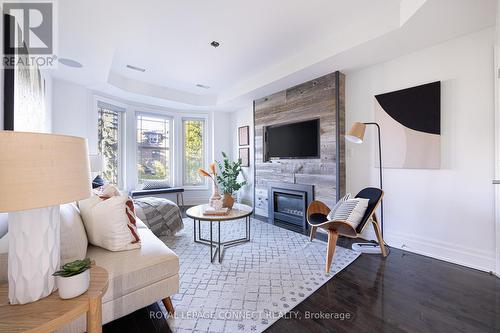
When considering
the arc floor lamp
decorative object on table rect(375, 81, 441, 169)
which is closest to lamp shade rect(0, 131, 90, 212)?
the arc floor lamp

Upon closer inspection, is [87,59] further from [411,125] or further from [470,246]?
[470,246]

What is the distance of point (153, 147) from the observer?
5.21 m

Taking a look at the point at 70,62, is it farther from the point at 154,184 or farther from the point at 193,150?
the point at 193,150

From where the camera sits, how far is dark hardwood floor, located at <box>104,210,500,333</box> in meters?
1.49

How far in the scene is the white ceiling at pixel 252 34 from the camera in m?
2.09

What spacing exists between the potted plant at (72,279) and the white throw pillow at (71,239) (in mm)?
520

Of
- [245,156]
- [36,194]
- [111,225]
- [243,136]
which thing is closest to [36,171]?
[36,194]

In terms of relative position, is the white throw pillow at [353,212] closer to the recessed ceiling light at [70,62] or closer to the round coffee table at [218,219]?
the round coffee table at [218,219]

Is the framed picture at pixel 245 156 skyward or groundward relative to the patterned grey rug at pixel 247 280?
skyward

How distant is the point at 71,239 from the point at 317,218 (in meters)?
2.36

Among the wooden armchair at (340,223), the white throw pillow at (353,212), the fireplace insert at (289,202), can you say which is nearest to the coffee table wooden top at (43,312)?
the wooden armchair at (340,223)

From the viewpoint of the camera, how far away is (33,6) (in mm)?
1847

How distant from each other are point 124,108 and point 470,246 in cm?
575

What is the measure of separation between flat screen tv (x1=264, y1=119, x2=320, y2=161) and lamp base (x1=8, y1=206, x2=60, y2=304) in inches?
126
